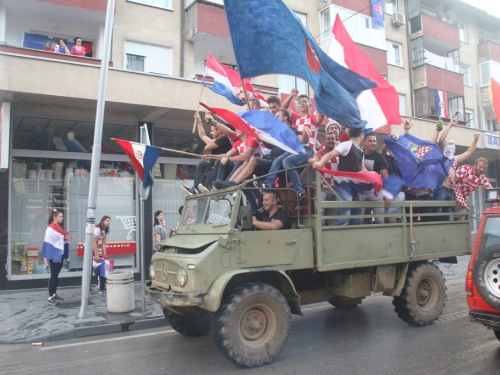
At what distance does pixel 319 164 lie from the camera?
20.5 feet

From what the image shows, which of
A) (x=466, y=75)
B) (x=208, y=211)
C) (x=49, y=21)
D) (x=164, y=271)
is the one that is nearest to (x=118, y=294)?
(x=164, y=271)

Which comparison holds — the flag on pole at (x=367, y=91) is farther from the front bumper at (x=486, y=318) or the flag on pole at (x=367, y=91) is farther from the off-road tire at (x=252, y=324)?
the off-road tire at (x=252, y=324)

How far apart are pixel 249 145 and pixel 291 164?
92cm

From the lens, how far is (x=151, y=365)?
18.1ft

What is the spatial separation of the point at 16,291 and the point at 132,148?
558cm

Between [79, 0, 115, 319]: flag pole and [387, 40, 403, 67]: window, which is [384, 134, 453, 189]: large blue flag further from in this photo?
[387, 40, 403, 67]: window

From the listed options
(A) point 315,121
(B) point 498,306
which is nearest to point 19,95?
(A) point 315,121

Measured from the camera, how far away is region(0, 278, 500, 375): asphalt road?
17.0 feet

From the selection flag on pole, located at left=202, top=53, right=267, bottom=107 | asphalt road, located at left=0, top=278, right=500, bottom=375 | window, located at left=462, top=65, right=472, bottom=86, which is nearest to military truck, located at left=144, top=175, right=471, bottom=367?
asphalt road, located at left=0, top=278, right=500, bottom=375

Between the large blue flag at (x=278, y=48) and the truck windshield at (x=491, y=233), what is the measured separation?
268 centimetres

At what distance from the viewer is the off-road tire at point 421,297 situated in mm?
6957

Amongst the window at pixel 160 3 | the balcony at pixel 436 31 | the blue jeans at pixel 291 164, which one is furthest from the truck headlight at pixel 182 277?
the balcony at pixel 436 31

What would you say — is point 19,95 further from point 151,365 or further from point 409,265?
point 409,265

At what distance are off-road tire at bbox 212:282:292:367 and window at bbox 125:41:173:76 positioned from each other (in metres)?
9.71
